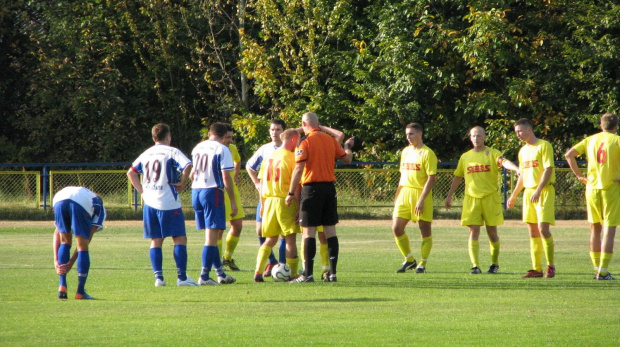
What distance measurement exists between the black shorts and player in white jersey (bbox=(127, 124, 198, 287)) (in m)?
1.45

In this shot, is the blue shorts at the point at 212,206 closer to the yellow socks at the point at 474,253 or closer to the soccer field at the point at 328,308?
the soccer field at the point at 328,308

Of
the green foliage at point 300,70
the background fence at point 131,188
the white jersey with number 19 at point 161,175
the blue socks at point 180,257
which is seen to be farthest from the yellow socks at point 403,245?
the green foliage at point 300,70

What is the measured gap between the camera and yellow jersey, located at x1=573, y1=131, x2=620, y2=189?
11.1m

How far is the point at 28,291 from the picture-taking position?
10180mm

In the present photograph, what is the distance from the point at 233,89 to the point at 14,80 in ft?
28.3

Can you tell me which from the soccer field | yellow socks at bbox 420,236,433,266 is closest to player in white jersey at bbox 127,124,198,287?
the soccer field

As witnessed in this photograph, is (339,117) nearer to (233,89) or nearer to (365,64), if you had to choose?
(365,64)

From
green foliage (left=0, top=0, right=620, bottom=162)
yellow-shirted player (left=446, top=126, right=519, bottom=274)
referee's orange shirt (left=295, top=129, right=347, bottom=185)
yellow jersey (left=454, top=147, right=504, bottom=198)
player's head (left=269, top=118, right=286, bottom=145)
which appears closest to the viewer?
referee's orange shirt (left=295, top=129, right=347, bottom=185)

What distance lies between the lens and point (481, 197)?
1225 cm

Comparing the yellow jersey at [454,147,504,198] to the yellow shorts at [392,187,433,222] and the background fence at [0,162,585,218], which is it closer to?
the yellow shorts at [392,187,433,222]

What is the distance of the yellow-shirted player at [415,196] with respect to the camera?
12.4m

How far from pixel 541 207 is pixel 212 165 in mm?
4199

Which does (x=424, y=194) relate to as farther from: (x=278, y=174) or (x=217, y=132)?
(x=217, y=132)

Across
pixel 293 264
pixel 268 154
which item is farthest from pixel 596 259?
pixel 268 154
